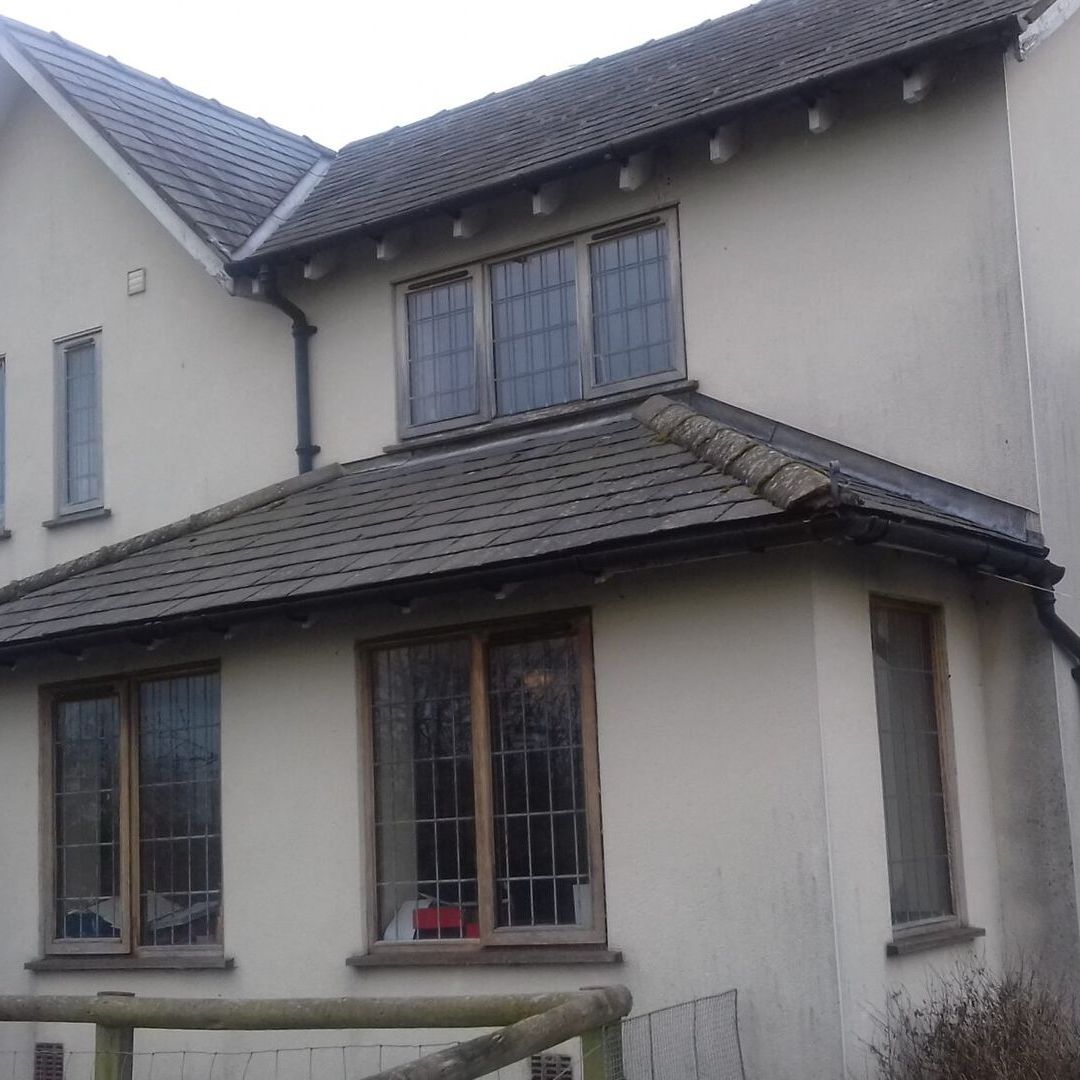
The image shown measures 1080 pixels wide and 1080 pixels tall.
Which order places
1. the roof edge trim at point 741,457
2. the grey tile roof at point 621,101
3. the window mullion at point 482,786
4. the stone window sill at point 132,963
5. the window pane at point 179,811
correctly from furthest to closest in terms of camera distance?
1. the window pane at point 179,811
2. the stone window sill at point 132,963
3. the grey tile roof at point 621,101
4. the window mullion at point 482,786
5. the roof edge trim at point 741,457

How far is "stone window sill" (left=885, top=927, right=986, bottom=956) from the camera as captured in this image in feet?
28.5

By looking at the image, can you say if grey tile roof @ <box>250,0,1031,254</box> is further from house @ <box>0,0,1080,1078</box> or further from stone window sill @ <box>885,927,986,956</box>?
stone window sill @ <box>885,927,986,956</box>

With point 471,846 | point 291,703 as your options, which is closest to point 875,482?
point 471,846

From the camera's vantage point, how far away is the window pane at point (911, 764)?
924cm

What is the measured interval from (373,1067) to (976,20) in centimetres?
734

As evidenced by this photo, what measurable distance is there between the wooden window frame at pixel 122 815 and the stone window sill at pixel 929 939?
4695 millimetres

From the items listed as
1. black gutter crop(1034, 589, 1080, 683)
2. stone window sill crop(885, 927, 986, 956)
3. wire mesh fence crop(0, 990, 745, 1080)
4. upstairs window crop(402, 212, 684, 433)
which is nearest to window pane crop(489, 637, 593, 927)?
wire mesh fence crop(0, 990, 745, 1080)

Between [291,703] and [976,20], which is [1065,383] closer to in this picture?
[976,20]

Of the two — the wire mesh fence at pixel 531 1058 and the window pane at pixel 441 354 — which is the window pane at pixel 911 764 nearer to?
the wire mesh fence at pixel 531 1058

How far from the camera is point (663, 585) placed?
9.16m

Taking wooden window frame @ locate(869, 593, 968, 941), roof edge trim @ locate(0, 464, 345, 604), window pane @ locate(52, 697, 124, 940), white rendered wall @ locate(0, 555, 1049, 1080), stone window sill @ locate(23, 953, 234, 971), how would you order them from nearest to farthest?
white rendered wall @ locate(0, 555, 1049, 1080), wooden window frame @ locate(869, 593, 968, 941), stone window sill @ locate(23, 953, 234, 971), window pane @ locate(52, 697, 124, 940), roof edge trim @ locate(0, 464, 345, 604)

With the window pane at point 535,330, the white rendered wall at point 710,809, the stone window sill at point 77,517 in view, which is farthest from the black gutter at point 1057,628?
the stone window sill at point 77,517

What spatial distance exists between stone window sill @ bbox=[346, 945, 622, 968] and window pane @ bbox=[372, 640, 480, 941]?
0.51ft

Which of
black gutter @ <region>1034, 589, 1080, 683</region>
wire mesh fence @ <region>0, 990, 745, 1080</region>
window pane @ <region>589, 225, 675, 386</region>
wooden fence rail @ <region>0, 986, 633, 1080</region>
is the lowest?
wire mesh fence @ <region>0, 990, 745, 1080</region>
